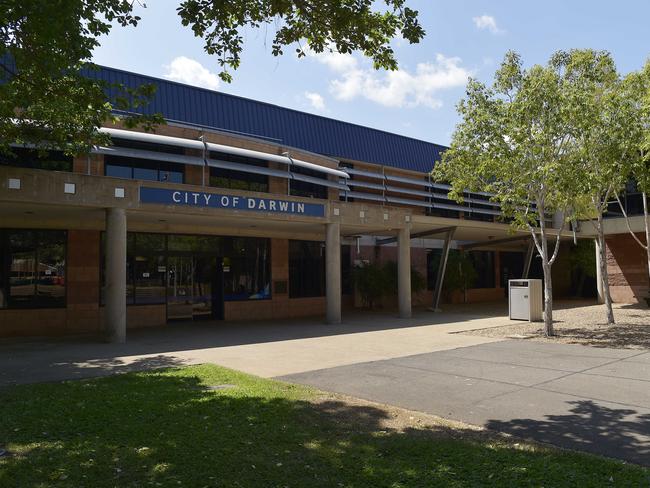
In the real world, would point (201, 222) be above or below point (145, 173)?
below

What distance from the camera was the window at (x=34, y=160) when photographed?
1542 cm

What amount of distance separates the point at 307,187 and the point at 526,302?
9.54m

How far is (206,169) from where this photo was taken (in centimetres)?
1883

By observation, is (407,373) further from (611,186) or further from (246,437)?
(611,186)

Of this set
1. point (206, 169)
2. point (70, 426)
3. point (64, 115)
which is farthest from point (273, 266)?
point (70, 426)

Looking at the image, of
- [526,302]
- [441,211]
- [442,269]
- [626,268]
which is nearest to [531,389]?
[526,302]

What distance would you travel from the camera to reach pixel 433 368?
9922mm

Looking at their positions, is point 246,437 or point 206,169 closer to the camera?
point 246,437

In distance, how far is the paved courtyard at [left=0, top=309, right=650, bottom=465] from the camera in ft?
20.9

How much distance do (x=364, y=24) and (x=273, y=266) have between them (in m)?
13.6

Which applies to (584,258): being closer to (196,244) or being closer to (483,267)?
(483,267)

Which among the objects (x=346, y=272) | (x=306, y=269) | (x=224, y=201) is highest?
(x=224, y=201)

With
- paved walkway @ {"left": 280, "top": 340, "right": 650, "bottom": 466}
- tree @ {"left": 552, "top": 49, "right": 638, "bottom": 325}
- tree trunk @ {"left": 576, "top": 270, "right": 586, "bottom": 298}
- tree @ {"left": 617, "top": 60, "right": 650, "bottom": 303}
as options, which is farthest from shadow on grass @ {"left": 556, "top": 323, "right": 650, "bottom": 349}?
tree trunk @ {"left": 576, "top": 270, "right": 586, "bottom": 298}

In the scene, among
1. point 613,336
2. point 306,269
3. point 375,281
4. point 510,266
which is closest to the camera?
point 613,336
